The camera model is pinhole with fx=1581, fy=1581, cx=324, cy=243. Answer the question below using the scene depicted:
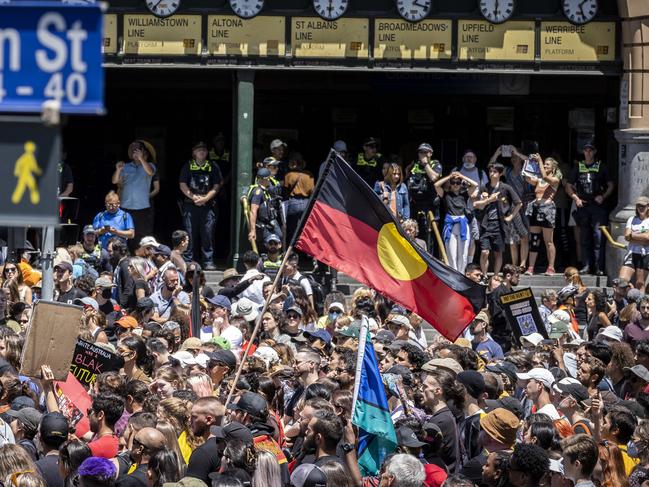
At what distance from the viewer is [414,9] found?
71.1 ft

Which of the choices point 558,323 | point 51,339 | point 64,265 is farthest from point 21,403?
point 558,323

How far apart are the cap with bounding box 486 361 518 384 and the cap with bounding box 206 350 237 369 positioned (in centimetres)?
201

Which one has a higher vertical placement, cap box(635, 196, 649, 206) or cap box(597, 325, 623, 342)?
cap box(635, 196, 649, 206)

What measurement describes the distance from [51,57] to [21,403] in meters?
4.62

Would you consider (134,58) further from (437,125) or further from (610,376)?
(610,376)

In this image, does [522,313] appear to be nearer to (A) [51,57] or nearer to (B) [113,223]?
(B) [113,223]

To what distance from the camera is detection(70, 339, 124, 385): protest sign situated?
469 inches

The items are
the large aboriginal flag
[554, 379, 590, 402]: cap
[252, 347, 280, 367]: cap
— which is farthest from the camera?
[252, 347, 280, 367]: cap

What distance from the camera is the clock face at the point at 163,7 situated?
21438 millimetres

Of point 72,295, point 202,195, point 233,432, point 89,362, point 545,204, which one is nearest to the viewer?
point 233,432

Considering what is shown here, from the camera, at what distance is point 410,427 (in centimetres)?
1025

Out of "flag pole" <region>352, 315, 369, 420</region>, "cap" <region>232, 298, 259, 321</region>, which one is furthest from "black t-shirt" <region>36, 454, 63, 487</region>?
"cap" <region>232, 298, 259, 321</region>

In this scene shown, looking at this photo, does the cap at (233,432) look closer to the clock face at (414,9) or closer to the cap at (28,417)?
the cap at (28,417)

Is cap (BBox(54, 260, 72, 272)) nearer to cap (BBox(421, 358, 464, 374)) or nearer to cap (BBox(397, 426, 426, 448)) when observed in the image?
cap (BBox(421, 358, 464, 374))
